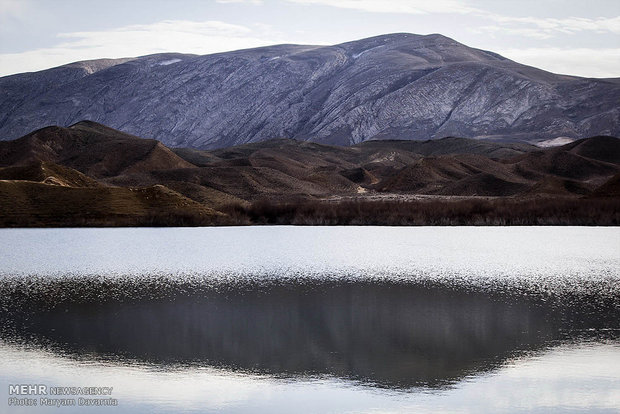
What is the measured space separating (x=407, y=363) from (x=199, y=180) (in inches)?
3632

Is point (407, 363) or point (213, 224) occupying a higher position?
point (407, 363)

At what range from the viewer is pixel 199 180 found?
355 ft

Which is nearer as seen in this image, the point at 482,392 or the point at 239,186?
the point at 482,392

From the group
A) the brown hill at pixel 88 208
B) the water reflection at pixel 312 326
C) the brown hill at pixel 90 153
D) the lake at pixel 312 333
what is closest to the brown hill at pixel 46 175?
the brown hill at pixel 88 208

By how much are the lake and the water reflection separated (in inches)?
2.6

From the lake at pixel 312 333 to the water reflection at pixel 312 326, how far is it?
0.07 m

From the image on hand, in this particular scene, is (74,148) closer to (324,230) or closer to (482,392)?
(324,230)

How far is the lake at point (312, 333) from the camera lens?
15.2m

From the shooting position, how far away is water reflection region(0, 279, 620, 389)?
58.4ft

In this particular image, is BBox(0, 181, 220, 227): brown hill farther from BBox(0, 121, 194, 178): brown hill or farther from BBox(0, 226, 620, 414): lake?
BBox(0, 121, 194, 178): brown hill

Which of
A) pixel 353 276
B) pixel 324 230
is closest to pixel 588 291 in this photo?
pixel 353 276

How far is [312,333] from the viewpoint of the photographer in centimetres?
2075

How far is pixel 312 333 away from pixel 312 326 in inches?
35.1

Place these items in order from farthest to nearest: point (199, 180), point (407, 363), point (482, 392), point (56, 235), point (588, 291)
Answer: point (199, 180) → point (56, 235) → point (588, 291) → point (407, 363) → point (482, 392)
